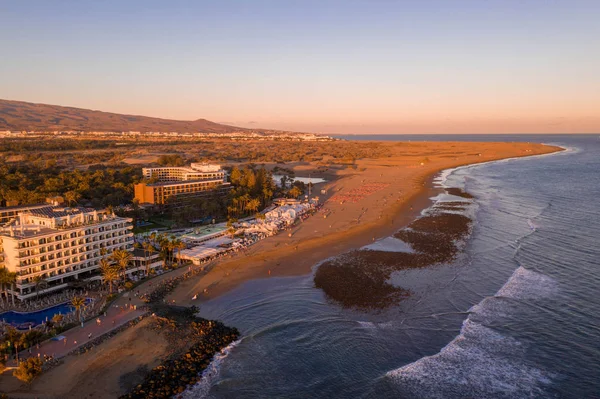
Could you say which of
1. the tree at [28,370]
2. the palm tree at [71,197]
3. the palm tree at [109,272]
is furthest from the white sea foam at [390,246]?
the palm tree at [71,197]

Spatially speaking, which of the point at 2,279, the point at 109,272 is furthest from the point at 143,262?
the point at 2,279

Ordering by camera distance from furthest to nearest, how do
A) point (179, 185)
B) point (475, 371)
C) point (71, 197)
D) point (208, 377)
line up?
point (179, 185) → point (71, 197) → point (475, 371) → point (208, 377)

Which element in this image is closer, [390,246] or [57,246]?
[57,246]

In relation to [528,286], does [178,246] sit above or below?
above

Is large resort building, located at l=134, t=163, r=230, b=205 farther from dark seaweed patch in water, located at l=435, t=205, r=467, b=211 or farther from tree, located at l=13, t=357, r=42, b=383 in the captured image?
tree, located at l=13, t=357, r=42, b=383

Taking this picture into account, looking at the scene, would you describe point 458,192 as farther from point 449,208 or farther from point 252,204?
point 252,204

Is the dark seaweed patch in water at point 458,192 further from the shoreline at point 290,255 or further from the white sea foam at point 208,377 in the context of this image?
the white sea foam at point 208,377

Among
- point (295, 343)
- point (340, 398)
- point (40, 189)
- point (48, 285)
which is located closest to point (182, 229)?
point (48, 285)
